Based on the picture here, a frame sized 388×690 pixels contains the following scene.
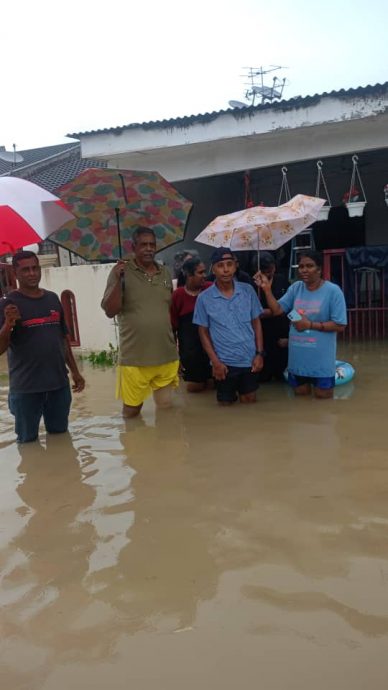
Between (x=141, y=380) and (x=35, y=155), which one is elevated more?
(x=35, y=155)

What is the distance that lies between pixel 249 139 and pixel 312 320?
195 inches

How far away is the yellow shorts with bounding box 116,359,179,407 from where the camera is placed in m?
5.15

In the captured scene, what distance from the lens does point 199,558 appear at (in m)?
2.85

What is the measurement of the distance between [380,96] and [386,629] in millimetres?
7439

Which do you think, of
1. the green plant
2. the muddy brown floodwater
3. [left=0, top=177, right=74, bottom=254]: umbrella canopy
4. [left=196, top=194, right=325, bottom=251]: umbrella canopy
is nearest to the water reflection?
the muddy brown floodwater

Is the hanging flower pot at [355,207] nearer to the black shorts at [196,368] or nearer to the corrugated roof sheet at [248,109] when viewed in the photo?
the corrugated roof sheet at [248,109]

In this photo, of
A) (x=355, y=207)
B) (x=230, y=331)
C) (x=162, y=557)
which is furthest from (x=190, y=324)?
(x=355, y=207)

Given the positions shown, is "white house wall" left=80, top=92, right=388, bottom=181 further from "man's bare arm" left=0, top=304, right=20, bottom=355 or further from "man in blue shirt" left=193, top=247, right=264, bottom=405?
"man's bare arm" left=0, top=304, right=20, bottom=355

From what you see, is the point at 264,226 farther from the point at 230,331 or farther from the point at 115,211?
the point at 115,211

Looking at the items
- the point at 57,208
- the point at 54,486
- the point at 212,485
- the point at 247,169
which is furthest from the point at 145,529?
the point at 247,169

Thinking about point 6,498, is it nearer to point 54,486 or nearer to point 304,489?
point 54,486

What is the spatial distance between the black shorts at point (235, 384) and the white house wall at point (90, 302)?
3.87 meters

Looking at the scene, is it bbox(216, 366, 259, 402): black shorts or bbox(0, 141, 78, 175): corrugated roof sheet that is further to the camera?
bbox(0, 141, 78, 175): corrugated roof sheet

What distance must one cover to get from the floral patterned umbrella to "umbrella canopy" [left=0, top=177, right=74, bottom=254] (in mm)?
681
